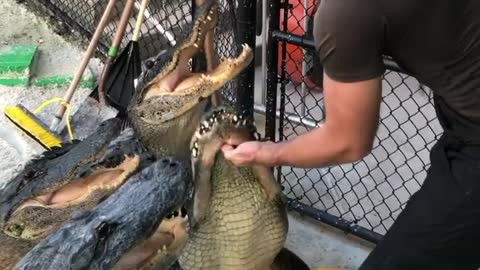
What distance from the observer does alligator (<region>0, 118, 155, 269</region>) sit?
235 centimetres

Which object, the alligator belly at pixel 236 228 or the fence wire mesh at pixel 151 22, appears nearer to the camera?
the alligator belly at pixel 236 228

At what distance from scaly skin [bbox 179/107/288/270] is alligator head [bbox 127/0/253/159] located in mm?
202

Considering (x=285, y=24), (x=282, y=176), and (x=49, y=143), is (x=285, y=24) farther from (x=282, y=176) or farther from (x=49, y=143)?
(x=49, y=143)

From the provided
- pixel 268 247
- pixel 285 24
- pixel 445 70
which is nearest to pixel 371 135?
pixel 445 70

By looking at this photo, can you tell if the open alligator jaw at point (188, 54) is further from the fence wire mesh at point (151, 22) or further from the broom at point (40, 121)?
the broom at point (40, 121)

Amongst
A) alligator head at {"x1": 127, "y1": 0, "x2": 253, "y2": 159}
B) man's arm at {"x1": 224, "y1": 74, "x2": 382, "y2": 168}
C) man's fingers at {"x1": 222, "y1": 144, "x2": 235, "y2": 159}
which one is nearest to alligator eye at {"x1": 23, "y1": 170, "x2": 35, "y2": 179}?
alligator head at {"x1": 127, "y1": 0, "x2": 253, "y2": 159}

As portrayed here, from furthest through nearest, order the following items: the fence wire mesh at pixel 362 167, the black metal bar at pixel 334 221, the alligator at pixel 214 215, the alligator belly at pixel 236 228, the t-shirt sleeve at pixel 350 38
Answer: the fence wire mesh at pixel 362 167 → the black metal bar at pixel 334 221 → the alligator belly at pixel 236 228 → the alligator at pixel 214 215 → the t-shirt sleeve at pixel 350 38

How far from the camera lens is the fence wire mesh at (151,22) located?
3439 millimetres

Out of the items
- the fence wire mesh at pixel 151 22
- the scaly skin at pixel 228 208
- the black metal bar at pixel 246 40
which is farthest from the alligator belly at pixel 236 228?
the fence wire mesh at pixel 151 22

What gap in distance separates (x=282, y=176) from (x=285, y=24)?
78cm

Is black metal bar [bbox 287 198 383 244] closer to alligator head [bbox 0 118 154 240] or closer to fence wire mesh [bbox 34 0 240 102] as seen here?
fence wire mesh [bbox 34 0 240 102]

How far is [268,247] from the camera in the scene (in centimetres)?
244

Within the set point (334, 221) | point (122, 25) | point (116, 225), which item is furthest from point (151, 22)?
point (116, 225)

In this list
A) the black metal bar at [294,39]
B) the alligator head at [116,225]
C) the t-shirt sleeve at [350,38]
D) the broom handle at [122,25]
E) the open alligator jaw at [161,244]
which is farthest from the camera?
the broom handle at [122,25]
